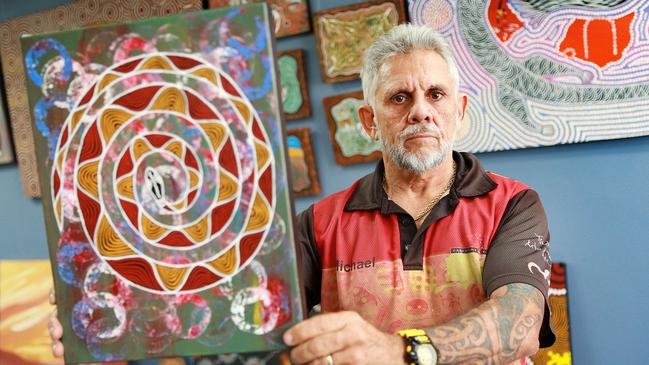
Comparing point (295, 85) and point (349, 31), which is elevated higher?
point (349, 31)

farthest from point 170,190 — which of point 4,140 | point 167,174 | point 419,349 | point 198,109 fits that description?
point 4,140

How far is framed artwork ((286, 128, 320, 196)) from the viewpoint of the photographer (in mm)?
2197

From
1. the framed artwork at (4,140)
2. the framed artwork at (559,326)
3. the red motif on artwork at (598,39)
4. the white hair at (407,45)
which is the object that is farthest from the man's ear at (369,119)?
the framed artwork at (4,140)

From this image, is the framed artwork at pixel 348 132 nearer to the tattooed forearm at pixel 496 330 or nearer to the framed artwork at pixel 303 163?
the framed artwork at pixel 303 163

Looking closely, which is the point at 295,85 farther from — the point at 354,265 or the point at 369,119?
the point at 354,265

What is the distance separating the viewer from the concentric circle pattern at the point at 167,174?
0.81 m

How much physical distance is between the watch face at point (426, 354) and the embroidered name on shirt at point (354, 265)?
383 millimetres

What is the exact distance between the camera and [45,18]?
259 cm

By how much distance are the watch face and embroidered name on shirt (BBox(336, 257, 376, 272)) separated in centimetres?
38

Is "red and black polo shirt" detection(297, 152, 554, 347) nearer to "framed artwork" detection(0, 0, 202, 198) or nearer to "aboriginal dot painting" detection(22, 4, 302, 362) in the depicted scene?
"aboriginal dot painting" detection(22, 4, 302, 362)

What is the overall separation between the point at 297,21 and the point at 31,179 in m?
1.56

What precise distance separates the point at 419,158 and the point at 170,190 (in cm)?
57

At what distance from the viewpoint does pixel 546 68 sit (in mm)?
1768

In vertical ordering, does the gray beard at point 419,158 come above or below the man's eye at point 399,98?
below
